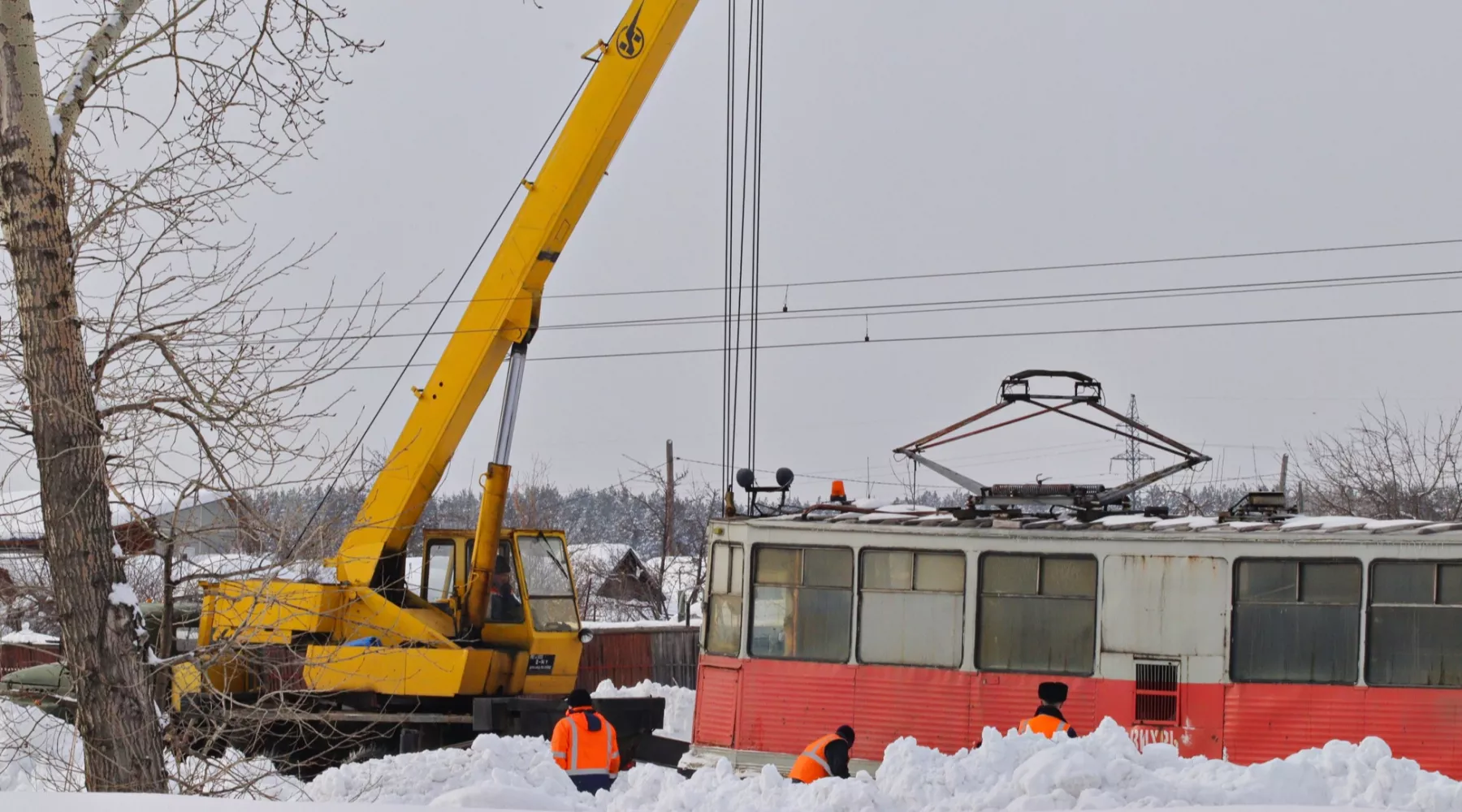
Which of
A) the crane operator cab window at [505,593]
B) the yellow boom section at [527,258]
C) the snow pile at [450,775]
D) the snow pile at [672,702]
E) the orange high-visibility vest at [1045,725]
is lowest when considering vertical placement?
the snow pile at [672,702]

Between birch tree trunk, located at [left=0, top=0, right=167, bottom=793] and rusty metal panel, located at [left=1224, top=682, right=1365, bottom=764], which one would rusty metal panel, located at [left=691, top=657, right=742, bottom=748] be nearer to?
rusty metal panel, located at [left=1224, top=682, right=1365, bottom=764]

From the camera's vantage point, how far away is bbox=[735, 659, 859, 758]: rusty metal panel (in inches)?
553

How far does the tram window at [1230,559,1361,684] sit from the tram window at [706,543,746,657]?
4.38 m

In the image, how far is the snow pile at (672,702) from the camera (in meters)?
19.6

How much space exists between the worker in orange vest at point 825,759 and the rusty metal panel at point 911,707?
300 cm

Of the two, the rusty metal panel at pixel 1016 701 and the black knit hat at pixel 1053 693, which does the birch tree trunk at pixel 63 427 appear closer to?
the black knit hat at pixel 1053 693

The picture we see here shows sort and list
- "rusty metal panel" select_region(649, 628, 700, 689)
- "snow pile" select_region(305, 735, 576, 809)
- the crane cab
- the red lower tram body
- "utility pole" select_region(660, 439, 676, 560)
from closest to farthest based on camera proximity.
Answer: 1. "snow pile" select_region(305, 735, 576, 809)
2. the red lower tram body
3. the crane cab
4. "rusty metal panel" select_region(649, 628, 700, 689)
5. "utility pole" select_region(660, 439, 676, 560)

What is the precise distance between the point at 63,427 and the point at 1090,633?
8500 millimetres

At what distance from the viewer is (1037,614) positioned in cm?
1368

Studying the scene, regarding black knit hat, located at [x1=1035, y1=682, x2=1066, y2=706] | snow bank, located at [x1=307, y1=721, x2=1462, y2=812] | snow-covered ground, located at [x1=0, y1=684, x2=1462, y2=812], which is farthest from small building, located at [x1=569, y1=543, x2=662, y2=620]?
snow bank, located at [x1=307, y1=721, x2=1462, y2=812]

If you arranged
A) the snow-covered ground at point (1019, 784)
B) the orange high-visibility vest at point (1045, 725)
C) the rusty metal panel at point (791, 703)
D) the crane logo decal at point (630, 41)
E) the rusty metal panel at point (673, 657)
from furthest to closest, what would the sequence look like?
the rusty metal panel at point (673, 657), the crane logo decal at point (630, 41), the rusty metal panel at point (791, 703), the orange high-visibility vest at point (1045, 725), the snow-covered ground at point (1019, 784)

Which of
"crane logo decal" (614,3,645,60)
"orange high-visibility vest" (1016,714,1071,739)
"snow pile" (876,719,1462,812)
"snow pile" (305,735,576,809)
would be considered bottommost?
"snow pile" (305,735,576,809)

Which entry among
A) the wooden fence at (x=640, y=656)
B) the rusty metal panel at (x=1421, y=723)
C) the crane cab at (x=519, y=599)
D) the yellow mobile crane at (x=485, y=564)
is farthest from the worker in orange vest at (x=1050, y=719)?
the wooden fence at (x=640, y=656)

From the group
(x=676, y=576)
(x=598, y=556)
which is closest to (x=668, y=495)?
(x=676, y=576)
